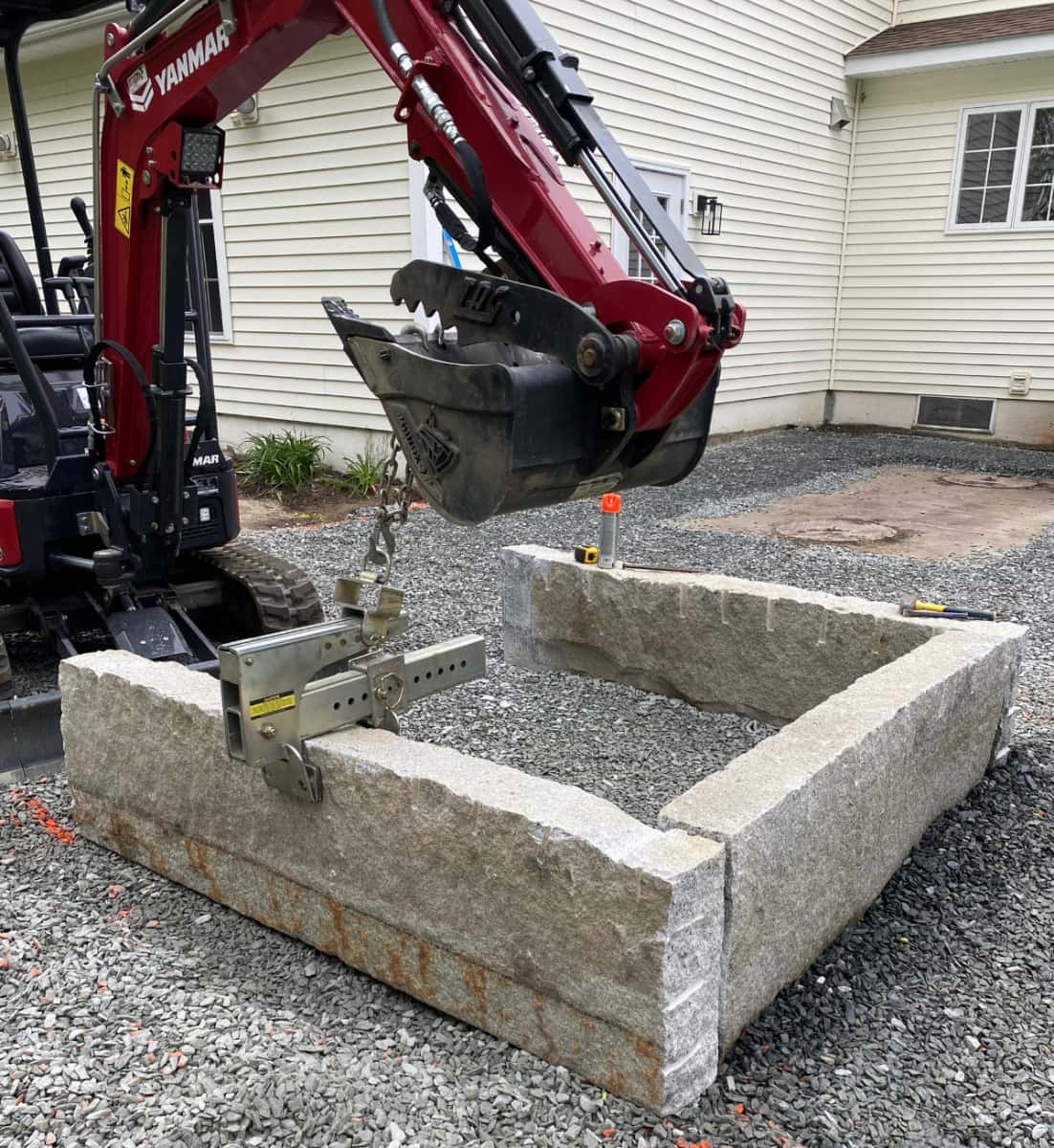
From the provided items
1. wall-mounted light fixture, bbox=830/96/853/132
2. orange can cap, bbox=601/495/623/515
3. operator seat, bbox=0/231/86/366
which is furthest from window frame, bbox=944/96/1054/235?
operator seat, bbox=0/231/86/366

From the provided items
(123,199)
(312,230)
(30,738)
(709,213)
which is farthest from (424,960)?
(709,213)

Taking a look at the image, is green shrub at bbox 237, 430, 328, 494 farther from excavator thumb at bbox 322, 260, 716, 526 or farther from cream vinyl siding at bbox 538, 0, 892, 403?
excavator thumb at bbox 322, 260, 716, 526

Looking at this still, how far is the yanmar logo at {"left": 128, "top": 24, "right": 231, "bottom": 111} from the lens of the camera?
3037 millimetres

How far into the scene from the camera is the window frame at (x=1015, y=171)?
423 inches

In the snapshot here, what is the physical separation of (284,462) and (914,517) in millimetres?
4923

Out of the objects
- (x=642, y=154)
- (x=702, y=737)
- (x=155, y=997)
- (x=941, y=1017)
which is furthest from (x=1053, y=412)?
(x=155, y=997)

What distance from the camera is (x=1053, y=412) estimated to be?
11.1 metres

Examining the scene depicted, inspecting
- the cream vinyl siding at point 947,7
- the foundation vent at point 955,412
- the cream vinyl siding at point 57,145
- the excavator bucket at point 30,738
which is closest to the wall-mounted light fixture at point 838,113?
the cream vinyl siding at point 947,7

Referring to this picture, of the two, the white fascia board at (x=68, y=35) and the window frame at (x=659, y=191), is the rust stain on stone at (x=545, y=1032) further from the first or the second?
the white fascia board at (x=68, y=35)

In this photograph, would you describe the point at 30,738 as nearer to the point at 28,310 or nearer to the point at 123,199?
the point at 123,199

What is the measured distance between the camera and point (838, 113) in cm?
1141

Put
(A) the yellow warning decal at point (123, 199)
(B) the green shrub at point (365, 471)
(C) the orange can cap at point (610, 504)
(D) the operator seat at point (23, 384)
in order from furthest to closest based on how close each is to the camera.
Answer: (B) the green shrub at point (365, 471) < (D) the operator seat at point (23, 384) < (C) the orange can cap at point (610, 504) < (A) the yellow warning decal at point (123, 199)

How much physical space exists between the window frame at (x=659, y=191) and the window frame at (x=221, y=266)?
3308mm

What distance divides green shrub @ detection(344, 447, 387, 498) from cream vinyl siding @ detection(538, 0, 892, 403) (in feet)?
11.3
